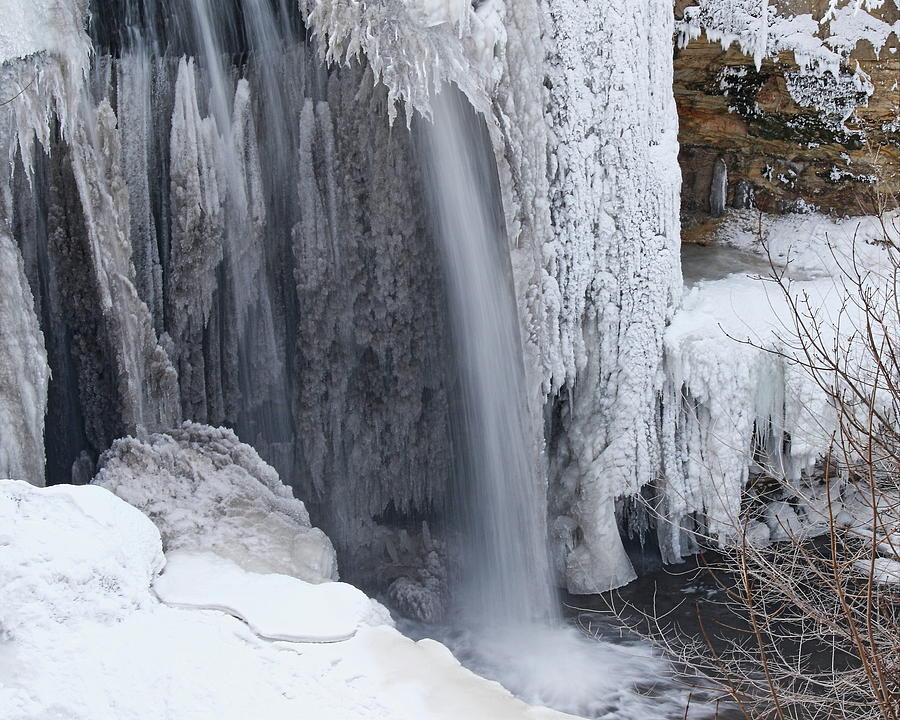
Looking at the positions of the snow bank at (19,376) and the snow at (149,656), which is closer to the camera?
the snow at (149,656)

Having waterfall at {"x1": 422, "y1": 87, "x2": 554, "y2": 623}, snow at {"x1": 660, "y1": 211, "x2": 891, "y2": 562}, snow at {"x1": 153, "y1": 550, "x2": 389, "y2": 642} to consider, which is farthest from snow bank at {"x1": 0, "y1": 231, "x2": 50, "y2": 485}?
snow at {"x1": 660, "y1": 211, "x2": 891, "y2": 562}

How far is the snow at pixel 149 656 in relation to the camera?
11.2 ft

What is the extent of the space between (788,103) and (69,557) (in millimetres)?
8176

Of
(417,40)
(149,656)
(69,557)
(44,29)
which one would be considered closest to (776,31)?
(417,40)

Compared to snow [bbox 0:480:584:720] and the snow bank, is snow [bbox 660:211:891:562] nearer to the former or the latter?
snow [bbox 0:480:584:720]

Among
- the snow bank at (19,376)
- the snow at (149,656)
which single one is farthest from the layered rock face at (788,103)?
the snow bank at (19,376)

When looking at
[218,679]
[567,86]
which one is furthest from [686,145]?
[218,679]

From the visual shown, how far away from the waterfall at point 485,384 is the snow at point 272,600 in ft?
9.96

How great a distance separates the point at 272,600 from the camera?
4.40 metres

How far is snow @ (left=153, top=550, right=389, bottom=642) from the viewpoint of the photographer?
13.4ft

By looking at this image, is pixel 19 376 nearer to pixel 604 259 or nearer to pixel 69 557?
pixel 69 557

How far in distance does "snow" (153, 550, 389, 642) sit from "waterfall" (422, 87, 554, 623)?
Result: 3.03 m

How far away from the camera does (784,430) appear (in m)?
7.66

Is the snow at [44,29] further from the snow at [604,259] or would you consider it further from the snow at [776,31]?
the snow at [776,31]
